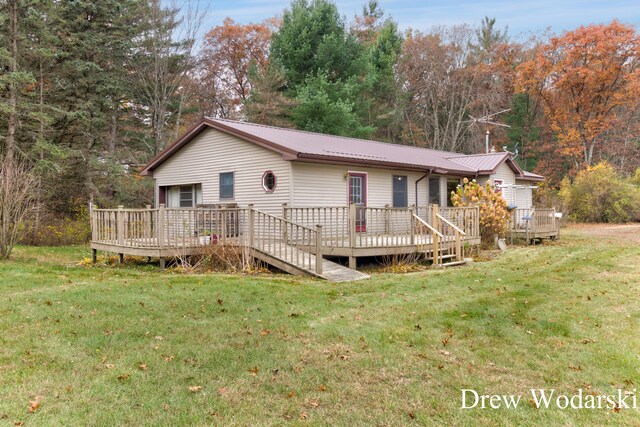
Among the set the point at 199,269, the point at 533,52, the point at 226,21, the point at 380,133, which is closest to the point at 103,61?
the point at 226,21

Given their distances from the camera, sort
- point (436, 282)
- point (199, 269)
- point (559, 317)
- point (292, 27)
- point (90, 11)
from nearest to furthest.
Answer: point (559, 317) → point (436, 282) → point (199, 269) → point (90, 11) → point (292, 27)

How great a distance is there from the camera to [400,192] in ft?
49.4

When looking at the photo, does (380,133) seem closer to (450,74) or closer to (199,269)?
(450,74)

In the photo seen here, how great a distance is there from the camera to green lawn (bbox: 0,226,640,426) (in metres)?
3.23

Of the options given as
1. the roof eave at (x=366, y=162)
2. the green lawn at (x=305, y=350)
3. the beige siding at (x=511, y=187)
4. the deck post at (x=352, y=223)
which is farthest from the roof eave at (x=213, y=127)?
the beige siding at (x=511, y=187)

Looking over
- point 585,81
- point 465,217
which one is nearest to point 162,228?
point 465,217

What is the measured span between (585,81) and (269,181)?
28.0 m

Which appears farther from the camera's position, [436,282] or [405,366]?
[436,282]

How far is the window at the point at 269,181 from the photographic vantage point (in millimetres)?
12172

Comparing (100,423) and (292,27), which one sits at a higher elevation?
(292,27)

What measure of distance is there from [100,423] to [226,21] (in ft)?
102

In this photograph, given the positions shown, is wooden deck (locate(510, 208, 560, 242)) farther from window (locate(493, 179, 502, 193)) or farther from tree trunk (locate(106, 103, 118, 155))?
tree trunk (locate(106, 103, 118, 155))

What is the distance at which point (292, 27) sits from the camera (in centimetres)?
2539

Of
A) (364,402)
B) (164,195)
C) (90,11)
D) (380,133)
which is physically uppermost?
(90,11)
